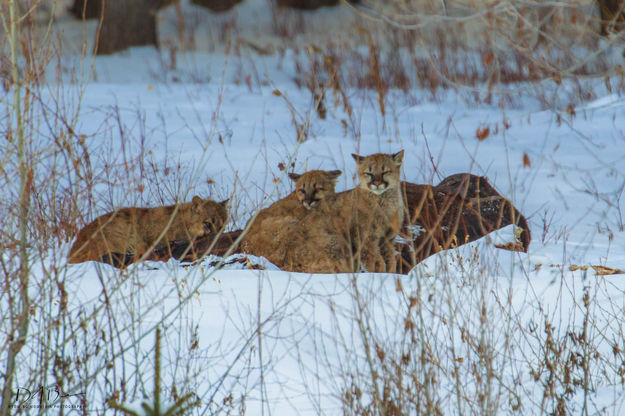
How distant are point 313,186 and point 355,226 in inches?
31.6

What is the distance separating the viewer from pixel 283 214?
696 cm

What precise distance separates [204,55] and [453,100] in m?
7.40

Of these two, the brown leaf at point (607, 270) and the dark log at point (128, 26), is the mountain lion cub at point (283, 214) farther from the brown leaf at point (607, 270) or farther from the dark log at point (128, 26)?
the dark log at point (128, 26)

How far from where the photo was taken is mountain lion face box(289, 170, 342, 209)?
6988 mm

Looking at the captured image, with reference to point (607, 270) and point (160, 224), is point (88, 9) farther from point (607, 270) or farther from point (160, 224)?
point (607, 270)

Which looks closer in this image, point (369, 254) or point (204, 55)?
point (369, 254)

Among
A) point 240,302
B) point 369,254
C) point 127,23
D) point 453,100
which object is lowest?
point 240,302

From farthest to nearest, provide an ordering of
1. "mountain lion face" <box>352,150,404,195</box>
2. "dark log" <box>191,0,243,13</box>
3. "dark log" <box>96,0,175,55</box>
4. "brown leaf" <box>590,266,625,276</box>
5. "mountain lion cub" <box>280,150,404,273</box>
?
"dark log" <box>191,0,243,13</box> < "dark log" <box>96,0,175,55</box> < "mountain lion face" <box>352,150,404,195</box> < "mountain lion cub" <box>280,150,404,273</box> < "brown leaf" <box>590,266,625,276</box>

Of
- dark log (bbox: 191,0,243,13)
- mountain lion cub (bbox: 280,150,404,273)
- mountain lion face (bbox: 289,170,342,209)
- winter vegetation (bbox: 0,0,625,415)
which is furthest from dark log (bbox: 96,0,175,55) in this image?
mountain lion cub (bbox: 280,150,404,273)

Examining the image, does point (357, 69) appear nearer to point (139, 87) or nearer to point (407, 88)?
point (407, 88)

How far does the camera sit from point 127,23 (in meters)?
17.6

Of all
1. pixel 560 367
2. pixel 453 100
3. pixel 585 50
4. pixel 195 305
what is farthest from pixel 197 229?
pixel 585 50

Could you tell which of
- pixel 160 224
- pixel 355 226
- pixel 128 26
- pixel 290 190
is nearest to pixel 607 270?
pixel 355 226

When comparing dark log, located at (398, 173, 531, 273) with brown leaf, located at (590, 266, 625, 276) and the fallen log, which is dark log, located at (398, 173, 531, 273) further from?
brown leaf, located at (590, 266, 625, 276)
